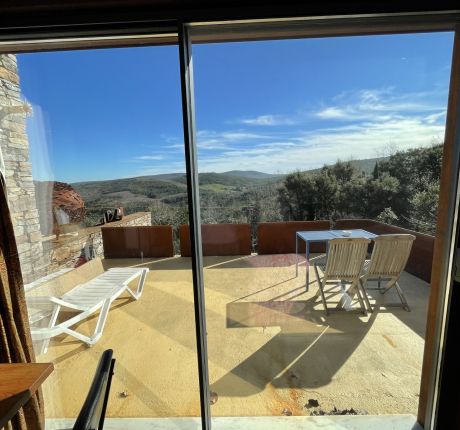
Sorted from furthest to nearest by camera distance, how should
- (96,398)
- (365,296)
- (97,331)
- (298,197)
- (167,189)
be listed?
(365,296) → (97,331) → (298,197) → (167,189) → (96,398)

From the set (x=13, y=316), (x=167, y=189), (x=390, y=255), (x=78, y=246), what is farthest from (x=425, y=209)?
(x=13, y=316)

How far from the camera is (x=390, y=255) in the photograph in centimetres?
176

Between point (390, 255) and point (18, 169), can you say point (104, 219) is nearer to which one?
point (18, 169)

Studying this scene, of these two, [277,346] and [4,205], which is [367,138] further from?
[4,205]

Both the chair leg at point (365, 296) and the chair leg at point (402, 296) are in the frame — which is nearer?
the chair leg at point (402, 296)

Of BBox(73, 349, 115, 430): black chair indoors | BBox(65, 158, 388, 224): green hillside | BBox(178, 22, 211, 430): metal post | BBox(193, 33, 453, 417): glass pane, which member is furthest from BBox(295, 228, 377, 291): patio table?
BBox(73, 349, 115, 430): black chair indoors

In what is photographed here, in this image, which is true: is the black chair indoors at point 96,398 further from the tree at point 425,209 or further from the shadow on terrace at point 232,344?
the tree at point 425,209

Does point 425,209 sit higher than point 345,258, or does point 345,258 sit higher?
point 425,209

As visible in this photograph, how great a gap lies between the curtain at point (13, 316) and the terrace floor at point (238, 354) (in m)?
0.26

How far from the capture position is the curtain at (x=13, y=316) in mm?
1329

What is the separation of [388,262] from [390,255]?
16cm

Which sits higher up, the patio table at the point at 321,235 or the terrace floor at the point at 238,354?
the patio table at the point at 321,235

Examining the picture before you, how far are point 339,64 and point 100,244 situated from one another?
Answer: 1.81 m

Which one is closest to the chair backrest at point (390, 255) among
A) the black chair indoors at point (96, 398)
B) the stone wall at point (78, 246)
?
the stone wall at point (78, 246)
